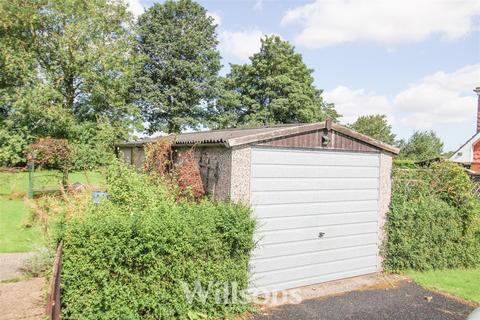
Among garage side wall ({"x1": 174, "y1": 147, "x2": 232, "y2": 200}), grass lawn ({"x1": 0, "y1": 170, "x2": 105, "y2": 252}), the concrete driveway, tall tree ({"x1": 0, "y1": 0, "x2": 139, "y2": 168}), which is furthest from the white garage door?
tall tree ({"x1": 0, "y1": 0, "x2": 139, "y2": 168})

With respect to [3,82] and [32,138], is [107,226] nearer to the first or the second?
[32,138]

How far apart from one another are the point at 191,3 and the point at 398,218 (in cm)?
2712

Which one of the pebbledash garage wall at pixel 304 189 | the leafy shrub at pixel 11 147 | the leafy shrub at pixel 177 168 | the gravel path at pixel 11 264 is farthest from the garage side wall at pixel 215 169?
the leafy shrub at pixel 11 147

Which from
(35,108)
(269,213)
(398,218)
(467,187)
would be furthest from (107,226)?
(35,108)

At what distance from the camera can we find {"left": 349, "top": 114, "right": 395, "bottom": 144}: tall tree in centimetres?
4556

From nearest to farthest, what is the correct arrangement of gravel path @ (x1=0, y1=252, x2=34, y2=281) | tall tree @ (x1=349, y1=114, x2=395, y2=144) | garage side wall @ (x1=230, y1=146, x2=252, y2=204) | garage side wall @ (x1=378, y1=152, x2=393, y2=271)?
garage side wall @ (x1=230, y1=146, x2=252, y2=204), gravel path @ (x1=0, y1=252, x2=34, y2=281), garage side wall @ (x1=378, y1=152, x2=393, y2=271), tall tree @ (x1=349, y1=114, x2=395, y2=144)

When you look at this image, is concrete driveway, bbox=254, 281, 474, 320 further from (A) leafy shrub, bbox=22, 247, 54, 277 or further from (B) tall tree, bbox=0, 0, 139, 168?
(B) tall tree, bbox=0, 0, 139, 168

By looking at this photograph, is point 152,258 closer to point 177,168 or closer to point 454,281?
point 177,168

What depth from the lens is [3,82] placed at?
1897 centimetres

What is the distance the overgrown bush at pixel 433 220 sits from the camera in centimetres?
877

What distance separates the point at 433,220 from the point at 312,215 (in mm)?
3519

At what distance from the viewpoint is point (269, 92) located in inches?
1153

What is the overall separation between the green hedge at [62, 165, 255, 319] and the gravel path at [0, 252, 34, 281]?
2687 millimetres

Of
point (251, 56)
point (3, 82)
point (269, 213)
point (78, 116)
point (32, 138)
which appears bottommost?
point (269, 213)
